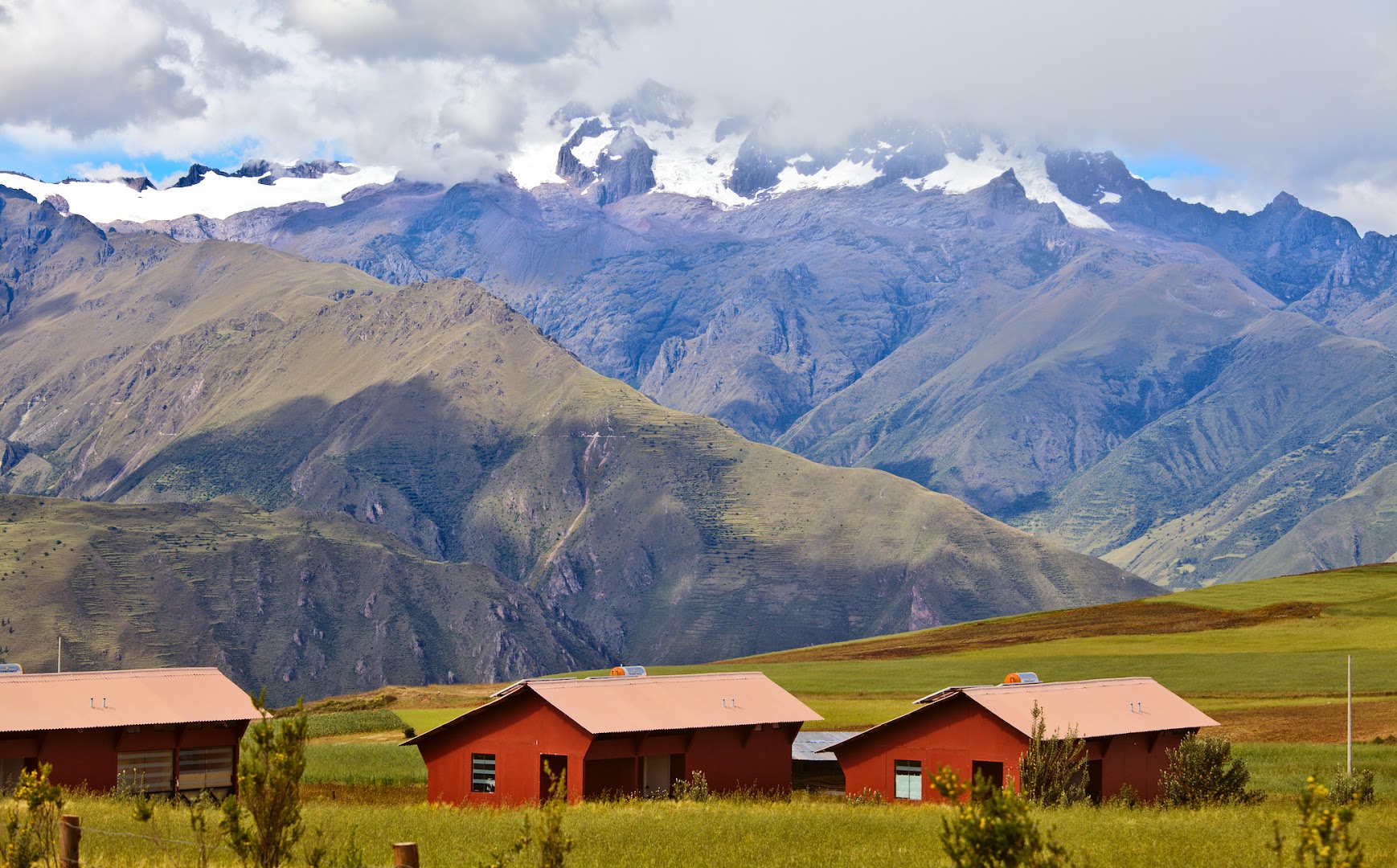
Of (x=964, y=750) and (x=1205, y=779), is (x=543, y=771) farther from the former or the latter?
(x=1205, y=779)

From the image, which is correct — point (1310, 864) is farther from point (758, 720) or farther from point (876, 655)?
point (876, 655)

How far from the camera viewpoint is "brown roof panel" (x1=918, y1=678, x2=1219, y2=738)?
4722 centimetres

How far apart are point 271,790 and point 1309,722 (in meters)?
63.2

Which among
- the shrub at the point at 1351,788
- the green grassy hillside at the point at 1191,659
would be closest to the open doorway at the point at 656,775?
the shrub at the point at 1351,788

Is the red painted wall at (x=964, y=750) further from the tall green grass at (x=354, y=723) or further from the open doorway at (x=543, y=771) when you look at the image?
the tall green grass at (x=354, y=723)

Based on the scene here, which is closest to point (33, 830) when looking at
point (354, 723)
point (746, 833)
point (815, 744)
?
point (746, 833)

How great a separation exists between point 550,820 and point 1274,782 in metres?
40.0

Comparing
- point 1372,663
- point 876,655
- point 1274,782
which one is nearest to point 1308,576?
point 876,655

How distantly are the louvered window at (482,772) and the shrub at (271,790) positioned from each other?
88.6 feet

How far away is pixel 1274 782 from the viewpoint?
53531 millimetres

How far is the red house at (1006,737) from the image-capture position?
47156mm

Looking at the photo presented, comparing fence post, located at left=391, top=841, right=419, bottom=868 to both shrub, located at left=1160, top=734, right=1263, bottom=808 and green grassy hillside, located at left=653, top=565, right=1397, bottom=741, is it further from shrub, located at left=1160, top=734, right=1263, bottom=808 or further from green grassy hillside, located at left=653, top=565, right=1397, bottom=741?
green grassy hillside, located at left=653, top=565, right=1397, bottom=741

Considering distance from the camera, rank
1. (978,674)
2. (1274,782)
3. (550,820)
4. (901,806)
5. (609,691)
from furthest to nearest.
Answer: (978,674) → (1274,782) → (609,691) → (901,806) → (550,820)

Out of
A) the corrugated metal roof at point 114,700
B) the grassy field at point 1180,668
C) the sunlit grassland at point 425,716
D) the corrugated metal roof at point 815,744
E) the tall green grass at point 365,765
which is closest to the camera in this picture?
the corrugated metal roof at point 114,700
